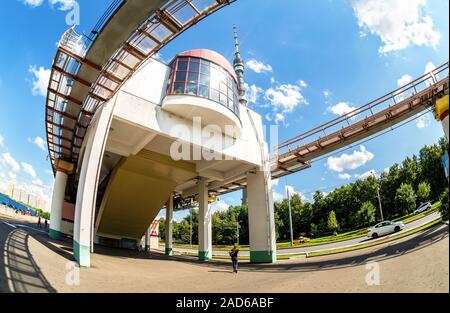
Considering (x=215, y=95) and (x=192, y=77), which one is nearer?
(x=192, y=77)

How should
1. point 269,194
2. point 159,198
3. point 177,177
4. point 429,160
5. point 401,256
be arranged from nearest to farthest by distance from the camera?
1. point 429,160
2. point 401,256
3. point 269,194
4. point 177,177
5. point 159,198

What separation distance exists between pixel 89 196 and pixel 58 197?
13433 millimetres

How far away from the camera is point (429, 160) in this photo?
3.69 m

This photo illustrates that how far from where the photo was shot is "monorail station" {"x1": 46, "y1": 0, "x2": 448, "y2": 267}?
13.3 m

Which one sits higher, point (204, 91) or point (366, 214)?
point (204, 91)

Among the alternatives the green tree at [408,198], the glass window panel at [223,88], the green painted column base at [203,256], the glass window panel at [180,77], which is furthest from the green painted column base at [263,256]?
the green tree at [408,198]

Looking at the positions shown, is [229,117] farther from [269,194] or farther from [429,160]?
[429,160]

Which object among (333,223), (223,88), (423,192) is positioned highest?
(223,88)

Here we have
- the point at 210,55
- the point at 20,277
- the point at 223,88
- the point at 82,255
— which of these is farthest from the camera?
the point at 210,55

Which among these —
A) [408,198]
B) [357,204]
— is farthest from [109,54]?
[357,204]

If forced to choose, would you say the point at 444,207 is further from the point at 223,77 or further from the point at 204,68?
the point at 223,77

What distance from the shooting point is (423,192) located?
4.02m

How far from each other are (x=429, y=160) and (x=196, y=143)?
16.5 meters

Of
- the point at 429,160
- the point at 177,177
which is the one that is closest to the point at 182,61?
the point at 177,177
